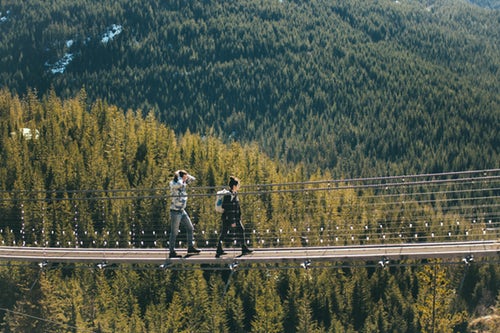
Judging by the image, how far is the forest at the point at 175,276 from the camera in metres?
43.4

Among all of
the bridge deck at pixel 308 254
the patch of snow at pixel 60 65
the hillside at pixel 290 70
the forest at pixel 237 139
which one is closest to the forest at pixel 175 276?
the forest at pixel 237 139

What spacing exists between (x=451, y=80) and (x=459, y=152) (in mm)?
33047

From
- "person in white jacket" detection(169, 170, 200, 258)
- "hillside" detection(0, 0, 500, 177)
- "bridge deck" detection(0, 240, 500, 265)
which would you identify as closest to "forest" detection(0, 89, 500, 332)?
"bridge deck" detection(0, 240, 500, 265)

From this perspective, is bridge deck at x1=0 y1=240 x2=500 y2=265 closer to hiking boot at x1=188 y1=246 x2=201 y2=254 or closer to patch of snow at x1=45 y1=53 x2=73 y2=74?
hiking boot at x1=188 y1=246 x2=201 y2=254

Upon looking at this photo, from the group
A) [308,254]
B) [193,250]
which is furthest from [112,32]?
[308,254]

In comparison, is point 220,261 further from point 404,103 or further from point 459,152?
point 404,103

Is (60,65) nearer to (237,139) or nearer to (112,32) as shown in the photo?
(112,32)

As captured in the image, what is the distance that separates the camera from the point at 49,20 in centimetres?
17225

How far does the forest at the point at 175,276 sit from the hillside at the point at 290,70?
46906 mm

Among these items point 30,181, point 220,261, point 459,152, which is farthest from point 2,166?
point 459,152

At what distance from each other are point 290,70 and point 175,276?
108 meters

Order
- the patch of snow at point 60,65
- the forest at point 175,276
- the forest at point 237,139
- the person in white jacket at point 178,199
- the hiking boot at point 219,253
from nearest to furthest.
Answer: the person in white jacket at point 178,199 < the hiking boot at point 219,253 < the forest at point 175,276 < the forest at point 237,139 < the patch of snow at point 60,65

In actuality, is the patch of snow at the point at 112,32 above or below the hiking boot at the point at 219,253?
above

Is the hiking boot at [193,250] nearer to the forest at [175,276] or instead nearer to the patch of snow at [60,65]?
the forest at [175,276]
